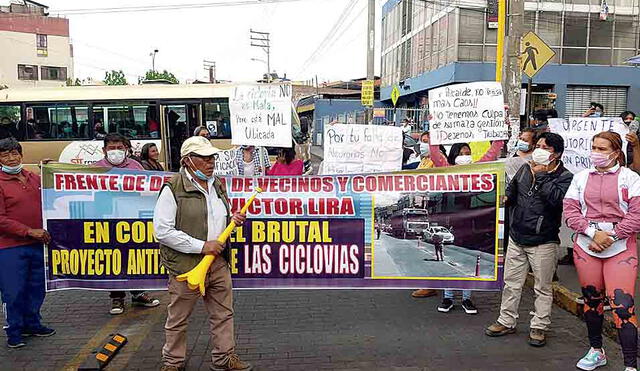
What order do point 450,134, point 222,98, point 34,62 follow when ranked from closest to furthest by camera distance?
point 450,134, point 222,98, point 34,62

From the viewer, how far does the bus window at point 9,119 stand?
1597 centimetres

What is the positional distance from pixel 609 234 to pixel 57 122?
49.8ft

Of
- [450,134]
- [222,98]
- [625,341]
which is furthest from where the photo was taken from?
[222,98]

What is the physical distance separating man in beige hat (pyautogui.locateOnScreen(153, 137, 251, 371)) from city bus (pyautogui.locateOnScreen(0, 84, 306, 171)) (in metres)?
11.8

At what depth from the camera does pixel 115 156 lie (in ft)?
18.6

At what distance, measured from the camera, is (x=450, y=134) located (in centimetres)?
651

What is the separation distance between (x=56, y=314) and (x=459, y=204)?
Result: 411cm

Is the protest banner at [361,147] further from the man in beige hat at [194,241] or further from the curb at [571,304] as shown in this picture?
the man in beige hat at [194,241]

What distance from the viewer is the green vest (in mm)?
4047

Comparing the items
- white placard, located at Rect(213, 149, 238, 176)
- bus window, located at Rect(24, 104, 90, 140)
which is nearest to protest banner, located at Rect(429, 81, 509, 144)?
white placard, located at Rect(213, 149, 238, 176)

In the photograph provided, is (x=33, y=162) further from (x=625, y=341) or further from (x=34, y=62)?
(x=34, y=62)

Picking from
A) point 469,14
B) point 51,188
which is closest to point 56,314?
point 51,188

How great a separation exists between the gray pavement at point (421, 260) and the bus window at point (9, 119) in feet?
46.1

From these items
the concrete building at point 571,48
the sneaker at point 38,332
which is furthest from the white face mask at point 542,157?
the concrete building at point 571,48
